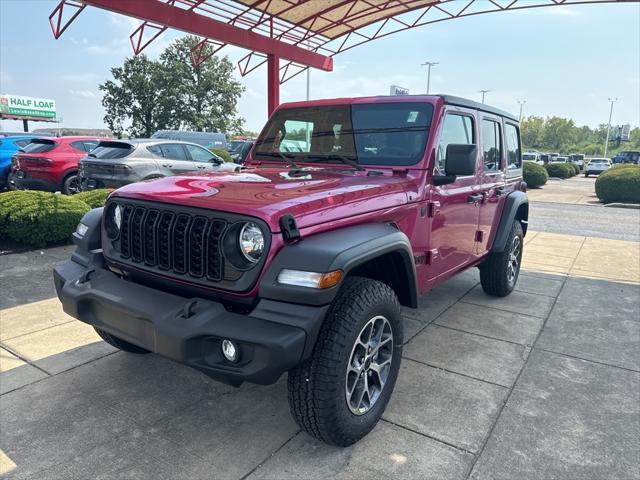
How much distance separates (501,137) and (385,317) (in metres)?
2.97

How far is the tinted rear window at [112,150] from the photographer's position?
9172 mm

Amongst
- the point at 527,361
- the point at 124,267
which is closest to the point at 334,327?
the point at 124,267

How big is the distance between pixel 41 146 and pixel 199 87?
35.7m

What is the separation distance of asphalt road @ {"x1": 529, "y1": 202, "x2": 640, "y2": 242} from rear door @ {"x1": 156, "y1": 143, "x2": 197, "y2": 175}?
7.77 meters

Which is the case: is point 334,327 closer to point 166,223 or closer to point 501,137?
point 166,223

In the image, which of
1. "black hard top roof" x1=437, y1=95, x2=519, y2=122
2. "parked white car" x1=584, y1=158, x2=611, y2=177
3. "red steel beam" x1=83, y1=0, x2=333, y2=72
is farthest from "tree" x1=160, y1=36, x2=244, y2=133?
"black hard top roof" x1=437, y1=95, x2=519, y2=122

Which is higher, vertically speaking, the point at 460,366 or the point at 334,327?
the point at 334,327

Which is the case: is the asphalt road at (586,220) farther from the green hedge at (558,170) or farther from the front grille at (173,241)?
the green hedge at (558,170)

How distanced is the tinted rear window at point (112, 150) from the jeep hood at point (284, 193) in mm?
6981

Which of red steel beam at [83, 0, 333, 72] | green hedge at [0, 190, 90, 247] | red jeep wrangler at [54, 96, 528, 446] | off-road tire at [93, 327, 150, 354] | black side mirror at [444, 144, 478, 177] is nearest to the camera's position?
red jeep wrangler at [54, 96, 528, 446]

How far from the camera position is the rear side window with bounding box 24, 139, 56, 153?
1045 centimetres

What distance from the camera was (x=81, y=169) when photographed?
930 centimetres

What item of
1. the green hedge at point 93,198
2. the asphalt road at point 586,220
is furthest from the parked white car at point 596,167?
the green hedge at point 93,198

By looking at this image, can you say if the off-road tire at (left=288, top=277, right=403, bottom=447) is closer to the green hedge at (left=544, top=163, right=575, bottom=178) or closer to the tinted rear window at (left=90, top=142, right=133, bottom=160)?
the tinted rear window at (left=90, top=142, right=133, bottom=160)
